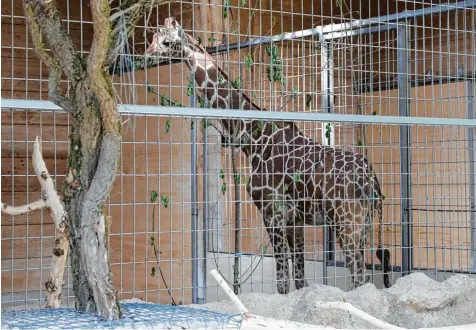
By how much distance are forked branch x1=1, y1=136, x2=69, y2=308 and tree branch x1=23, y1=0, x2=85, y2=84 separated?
407 millimetres

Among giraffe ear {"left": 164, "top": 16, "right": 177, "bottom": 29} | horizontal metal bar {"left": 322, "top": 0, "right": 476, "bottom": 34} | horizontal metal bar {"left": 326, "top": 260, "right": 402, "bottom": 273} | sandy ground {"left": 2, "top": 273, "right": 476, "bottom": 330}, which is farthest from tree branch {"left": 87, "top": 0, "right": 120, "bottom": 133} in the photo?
horizontal metal bar {"left": 326, "top": 260, "right": 402, "bottom": 273}

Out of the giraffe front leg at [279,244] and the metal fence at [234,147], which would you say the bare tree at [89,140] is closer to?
the metal fence at [234,147]

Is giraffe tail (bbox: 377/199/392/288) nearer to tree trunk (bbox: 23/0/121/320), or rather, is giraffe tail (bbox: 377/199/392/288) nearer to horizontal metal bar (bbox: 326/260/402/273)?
horizontal metal bar (bbox: 326/260/402/273)

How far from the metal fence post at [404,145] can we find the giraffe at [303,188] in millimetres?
146

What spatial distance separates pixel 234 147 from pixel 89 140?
2.20 meters

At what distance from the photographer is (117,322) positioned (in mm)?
2514

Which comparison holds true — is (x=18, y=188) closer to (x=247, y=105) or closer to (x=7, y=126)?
(x=7, y=126)

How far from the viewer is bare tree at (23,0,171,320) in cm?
261

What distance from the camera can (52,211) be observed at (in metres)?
2.95

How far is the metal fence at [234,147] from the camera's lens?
4391 millimetres

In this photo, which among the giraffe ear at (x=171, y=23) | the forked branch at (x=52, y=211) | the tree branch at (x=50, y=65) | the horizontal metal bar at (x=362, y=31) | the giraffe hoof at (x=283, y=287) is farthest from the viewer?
the horizontal metal bar at (x=362, y=31)

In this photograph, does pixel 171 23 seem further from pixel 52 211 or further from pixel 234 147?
pixel 52 211

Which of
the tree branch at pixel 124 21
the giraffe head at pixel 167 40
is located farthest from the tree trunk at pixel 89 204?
the giraffe head at pixel 167 40

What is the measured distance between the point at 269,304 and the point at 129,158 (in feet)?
9.41
